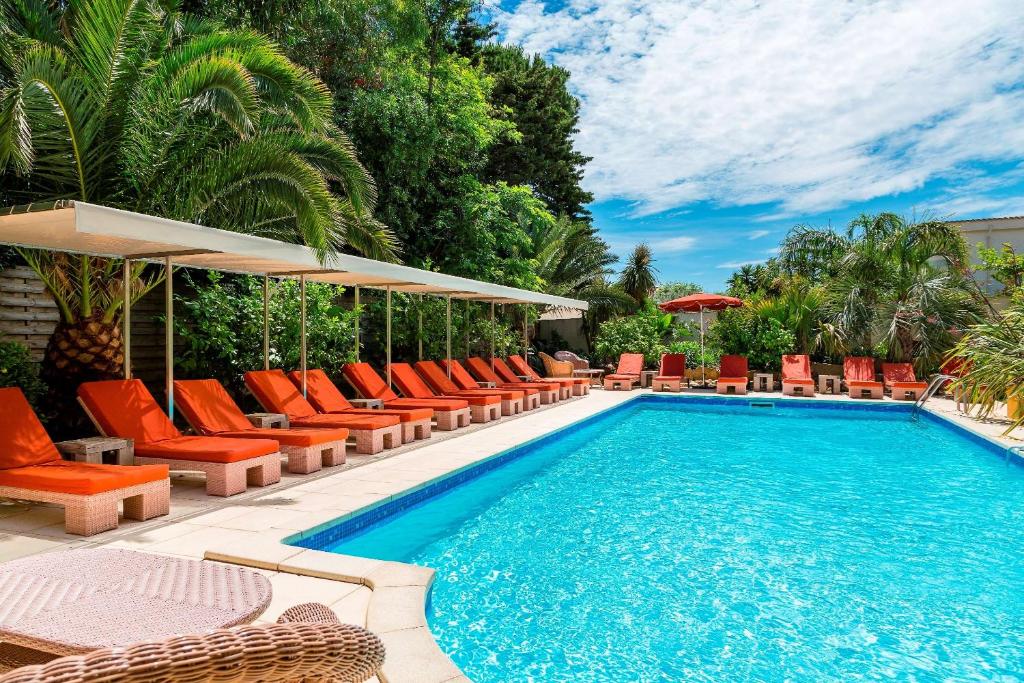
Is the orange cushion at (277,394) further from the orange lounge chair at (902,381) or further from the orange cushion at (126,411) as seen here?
the orange lounge chair at (902,381)

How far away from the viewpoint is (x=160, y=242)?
5449mm

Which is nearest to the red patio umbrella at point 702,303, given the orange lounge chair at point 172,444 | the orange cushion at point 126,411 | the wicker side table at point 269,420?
the wicker side table at point 269,420

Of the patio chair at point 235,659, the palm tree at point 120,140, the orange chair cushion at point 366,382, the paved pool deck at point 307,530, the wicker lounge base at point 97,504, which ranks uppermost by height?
the palm tree at point 120,140

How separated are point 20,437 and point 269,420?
2686 millimetres

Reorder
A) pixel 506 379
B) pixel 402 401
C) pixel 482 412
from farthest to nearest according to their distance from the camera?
pixel 506 379 < pixel 482 412 < pixel 402 401

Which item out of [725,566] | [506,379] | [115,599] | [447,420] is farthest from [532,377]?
[115,599]

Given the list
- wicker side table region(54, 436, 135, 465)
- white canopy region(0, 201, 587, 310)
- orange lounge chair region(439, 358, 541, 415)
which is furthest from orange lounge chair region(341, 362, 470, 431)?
wicker side table region(54, 436, 135, 465)

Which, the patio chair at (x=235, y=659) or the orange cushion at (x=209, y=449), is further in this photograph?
the orange cushion at (x=209, y=449)

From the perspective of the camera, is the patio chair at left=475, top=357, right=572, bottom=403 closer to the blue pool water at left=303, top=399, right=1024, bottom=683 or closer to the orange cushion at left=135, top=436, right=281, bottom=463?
the blue pool water at left=303, top=399, right=1024, bottom=683

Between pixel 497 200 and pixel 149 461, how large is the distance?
14246 mm

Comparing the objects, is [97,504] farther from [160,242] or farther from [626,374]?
[626,374]

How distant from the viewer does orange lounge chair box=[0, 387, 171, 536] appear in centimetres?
477

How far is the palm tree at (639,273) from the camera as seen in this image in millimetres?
25344

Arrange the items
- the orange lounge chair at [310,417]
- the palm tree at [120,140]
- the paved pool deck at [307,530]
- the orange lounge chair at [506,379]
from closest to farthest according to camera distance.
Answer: the paved pool deck at [307,530] → the palm tree at [120,140] → the orange lounge chair at [310,417] → the orange lounge chair at [506,379]
